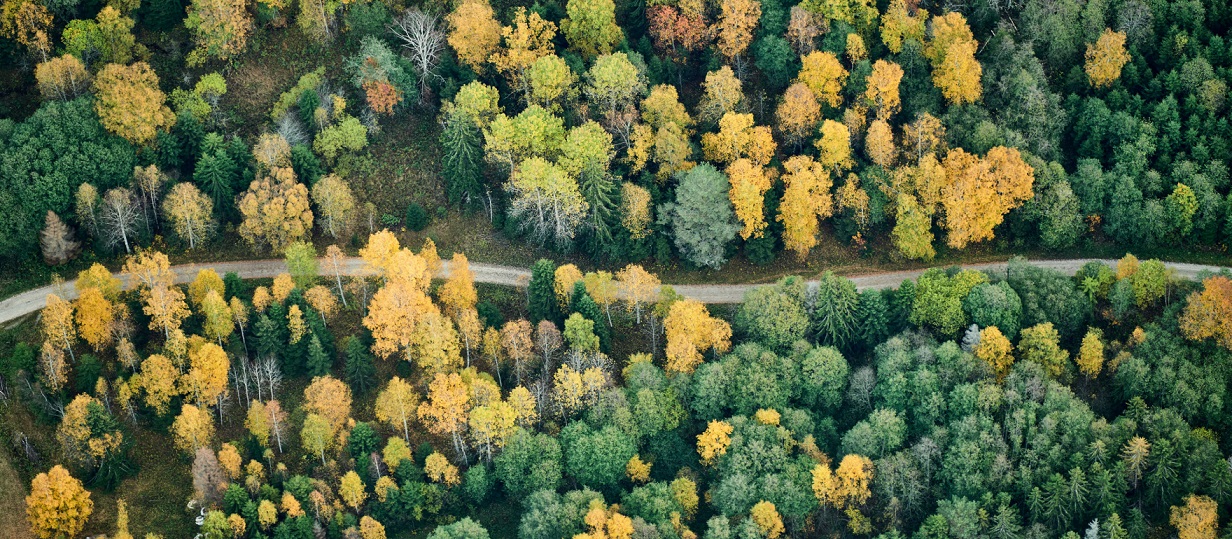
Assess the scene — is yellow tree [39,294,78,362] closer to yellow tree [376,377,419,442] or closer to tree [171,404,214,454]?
tree [171,404,214,454]

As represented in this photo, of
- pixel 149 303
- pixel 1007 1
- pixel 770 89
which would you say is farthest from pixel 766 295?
pixel 149 303

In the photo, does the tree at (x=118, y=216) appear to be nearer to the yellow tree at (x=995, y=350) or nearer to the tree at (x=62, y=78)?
the tree at (x=62, y=78)

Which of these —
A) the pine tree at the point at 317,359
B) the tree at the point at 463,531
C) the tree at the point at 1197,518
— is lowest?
the tree at the point at 1197,518

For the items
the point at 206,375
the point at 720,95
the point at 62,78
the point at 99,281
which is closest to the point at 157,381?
the point at 206,375

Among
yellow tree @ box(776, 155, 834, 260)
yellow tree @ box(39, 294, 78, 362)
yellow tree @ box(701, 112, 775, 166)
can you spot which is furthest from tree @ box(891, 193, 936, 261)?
yellow tree @ box(39, 294, 78, 362)

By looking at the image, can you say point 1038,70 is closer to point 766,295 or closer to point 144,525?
point 766,295

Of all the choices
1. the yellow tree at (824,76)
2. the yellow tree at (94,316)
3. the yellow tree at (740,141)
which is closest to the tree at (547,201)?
the yellow tree at (740,141)
